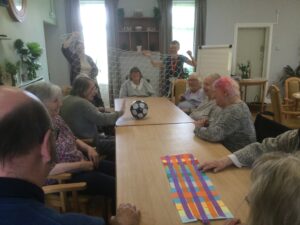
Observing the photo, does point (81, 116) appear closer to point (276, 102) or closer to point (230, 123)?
point (230, 123)

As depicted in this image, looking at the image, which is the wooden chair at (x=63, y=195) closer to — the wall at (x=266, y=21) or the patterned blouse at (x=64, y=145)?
the patterned blouse at (x=64, y=145)

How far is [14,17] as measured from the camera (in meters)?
3.39

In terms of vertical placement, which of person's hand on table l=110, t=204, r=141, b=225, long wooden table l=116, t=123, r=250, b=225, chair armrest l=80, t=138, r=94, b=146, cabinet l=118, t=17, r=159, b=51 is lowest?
chair armrest l=80, t=138, r=94, b=146

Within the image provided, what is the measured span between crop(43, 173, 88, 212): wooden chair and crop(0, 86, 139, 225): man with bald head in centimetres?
76

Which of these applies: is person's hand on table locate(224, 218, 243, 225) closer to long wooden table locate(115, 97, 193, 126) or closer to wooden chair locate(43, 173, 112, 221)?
wooden chair locate(43, 173, 112, 221)

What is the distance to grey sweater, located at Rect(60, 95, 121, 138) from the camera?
236 centimetres

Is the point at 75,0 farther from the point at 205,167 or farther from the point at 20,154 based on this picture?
the point at 20,154

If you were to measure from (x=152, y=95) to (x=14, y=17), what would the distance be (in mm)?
2175

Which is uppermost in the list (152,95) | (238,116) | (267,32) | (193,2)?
(193,2)

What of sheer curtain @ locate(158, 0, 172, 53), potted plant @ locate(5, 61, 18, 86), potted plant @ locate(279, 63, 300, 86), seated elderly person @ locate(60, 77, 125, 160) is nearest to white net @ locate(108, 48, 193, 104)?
sheer curtain @ locate(158, 0, 172, 53)

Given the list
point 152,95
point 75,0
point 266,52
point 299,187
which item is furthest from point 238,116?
point 266,52

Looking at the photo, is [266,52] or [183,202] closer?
[183,202]

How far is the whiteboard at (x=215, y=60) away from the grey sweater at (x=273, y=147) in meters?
2.97

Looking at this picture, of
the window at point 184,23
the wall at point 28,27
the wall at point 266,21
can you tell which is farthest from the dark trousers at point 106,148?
the wall at point 266,21
